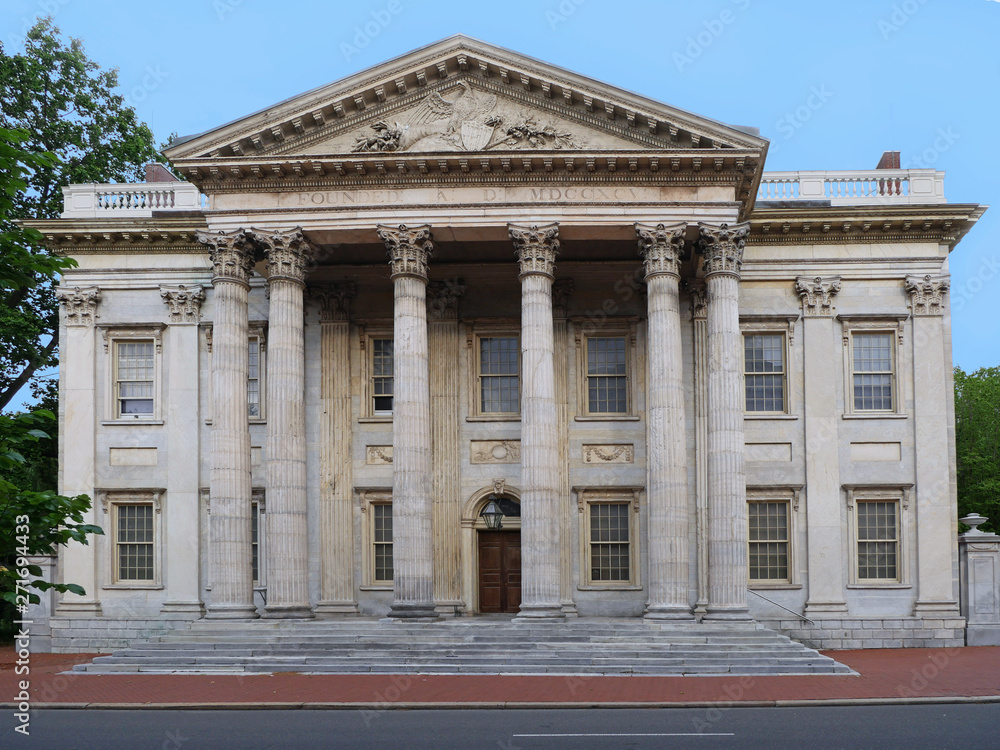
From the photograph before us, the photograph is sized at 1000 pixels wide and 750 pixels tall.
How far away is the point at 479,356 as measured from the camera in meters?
32.1

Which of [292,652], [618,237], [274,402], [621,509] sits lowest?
[292,652]

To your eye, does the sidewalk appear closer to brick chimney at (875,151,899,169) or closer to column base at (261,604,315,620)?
column base at (261,604,315,620)

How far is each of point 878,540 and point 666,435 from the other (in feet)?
29.2

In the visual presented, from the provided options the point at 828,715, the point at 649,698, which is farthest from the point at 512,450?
the point at 828,715

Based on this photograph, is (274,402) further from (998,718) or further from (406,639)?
(998,718)

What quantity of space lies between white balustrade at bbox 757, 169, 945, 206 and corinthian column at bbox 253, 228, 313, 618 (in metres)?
14.3

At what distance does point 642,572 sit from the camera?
101 feet

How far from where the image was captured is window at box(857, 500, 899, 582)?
102 ft

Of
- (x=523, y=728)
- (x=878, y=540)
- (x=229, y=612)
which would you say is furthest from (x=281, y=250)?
(x=878, y=540)

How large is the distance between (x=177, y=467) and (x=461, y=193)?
1238 cm

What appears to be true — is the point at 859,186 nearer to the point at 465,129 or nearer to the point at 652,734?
the point at 465,129

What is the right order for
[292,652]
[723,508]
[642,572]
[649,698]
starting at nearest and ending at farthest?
[649,698] < [292,652] < [723,508] < [642,572]

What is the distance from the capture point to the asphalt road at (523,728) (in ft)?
48.2

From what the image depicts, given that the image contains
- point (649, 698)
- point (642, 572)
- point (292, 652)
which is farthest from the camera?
point (642, 572)
